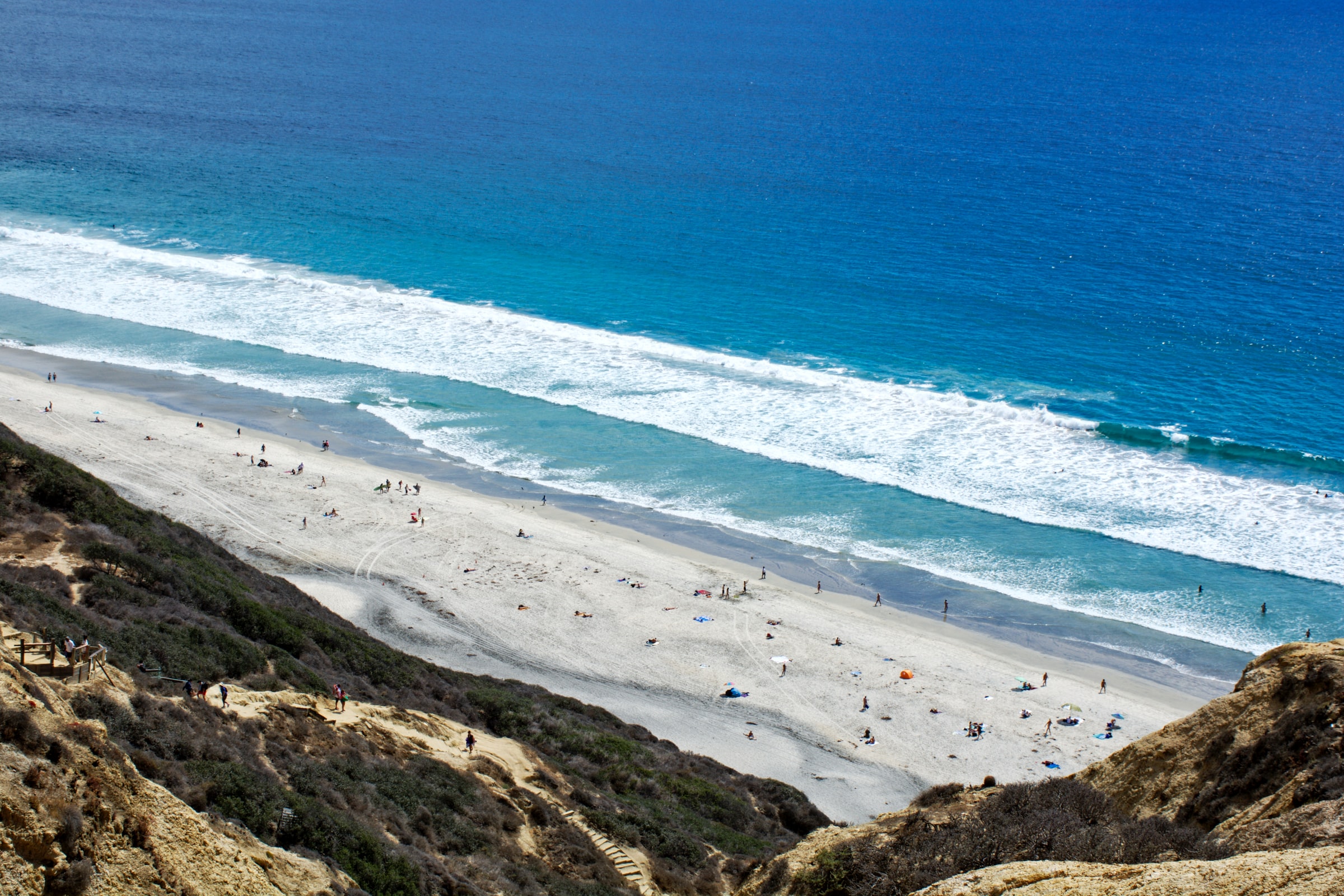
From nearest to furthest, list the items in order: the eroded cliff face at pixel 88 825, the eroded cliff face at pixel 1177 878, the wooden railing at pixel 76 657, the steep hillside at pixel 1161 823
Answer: the eroded cliff face at pixel 1177 878, the eroded cliff face at pixel 88 825, the steep hillside at pixel 1161 823, the wooden railing at pixel 76 657

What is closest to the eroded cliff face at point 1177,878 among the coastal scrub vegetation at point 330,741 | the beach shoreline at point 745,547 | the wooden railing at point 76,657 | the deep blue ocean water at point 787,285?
the coastal scrub vegetation at point 330,741

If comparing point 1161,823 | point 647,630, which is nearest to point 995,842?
point 1161,823

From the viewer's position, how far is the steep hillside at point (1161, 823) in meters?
10.5

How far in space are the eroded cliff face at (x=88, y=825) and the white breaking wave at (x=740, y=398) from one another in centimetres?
3678

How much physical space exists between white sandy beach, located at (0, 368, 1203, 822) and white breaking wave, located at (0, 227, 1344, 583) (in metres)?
10.9

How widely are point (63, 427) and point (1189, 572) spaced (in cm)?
4852

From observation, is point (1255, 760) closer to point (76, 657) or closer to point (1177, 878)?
point (1177, 878)

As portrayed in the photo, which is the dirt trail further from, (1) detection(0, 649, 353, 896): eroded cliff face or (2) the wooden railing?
(1) detection(0, 649, 353, 896): eroded cliff face

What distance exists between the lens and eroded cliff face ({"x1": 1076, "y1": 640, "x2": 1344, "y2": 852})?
13000 mm

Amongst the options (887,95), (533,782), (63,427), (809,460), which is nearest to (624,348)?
(809,460)

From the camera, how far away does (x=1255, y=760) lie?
589 inches

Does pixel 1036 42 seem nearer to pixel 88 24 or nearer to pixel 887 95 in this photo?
pixel 887 95

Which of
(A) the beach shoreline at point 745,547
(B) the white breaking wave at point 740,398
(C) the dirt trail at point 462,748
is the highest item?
(B) the white breaking wave at point 740,398

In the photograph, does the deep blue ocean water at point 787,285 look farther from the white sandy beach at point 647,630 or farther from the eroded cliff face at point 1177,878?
the eroded cliff face at point 1177,878
